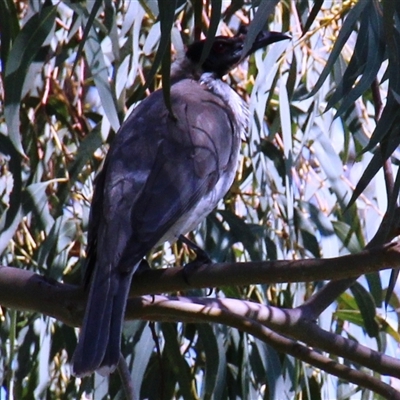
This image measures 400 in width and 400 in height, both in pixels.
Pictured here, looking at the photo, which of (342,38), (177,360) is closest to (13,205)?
(177,360)

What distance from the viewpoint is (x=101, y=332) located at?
251 centimetres

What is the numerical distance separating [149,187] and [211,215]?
684 millimetres

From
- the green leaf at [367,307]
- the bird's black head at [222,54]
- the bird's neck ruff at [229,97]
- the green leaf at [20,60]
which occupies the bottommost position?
the green leaf at [367,307]

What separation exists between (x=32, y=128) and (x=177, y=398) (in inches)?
43.5

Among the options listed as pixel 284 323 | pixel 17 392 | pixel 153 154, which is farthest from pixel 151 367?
pixel 284 323

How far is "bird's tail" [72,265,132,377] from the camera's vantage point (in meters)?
2.51

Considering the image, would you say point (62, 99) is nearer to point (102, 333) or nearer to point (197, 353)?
point (197, 353)

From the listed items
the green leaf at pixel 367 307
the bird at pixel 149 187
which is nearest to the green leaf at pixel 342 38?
the bird at pixel 149 187

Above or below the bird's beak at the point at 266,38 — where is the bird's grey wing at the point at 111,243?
below

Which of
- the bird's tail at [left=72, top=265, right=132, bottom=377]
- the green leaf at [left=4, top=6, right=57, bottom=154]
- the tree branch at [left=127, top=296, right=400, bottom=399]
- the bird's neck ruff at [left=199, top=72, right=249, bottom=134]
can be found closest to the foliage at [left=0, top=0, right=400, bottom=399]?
the green leaf at [left=4, top=6, right=57, bottom=154]

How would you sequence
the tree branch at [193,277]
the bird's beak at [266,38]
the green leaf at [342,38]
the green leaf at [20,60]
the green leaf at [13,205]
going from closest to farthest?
the tree branch at [193,277] → the green leaf at [342,38] → the green leaf at [20,60] → the green leaf at [13,205] → the bird's beak at [266,38]

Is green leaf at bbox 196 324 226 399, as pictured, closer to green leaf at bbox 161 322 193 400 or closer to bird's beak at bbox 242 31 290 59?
green leaf at bbox 161 322 193 400

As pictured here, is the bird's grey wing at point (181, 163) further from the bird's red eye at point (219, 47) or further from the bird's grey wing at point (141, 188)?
the bird's red eye at point (219, 47)

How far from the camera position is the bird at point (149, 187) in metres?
2.54
